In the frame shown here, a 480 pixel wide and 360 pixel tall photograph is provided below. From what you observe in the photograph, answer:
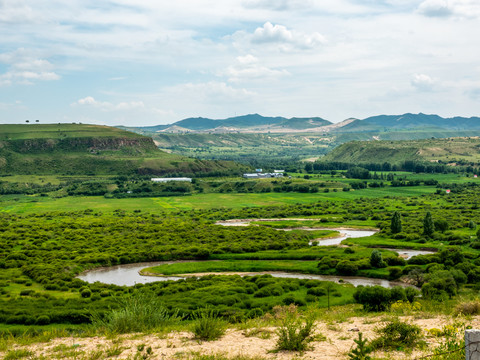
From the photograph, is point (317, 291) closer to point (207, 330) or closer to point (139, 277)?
point (139, 277)

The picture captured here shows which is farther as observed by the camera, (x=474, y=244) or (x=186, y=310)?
(x=474, y=244)

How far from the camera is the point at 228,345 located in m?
24.1

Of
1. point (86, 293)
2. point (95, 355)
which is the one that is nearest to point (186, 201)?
point (86, 293)

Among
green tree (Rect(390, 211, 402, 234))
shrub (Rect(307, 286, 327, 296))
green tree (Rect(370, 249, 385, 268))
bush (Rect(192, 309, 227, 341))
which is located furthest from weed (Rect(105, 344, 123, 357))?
green tree (Rect(390, 211, 402, 234))

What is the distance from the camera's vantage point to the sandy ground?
22.2m

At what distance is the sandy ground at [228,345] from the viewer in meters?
22.2

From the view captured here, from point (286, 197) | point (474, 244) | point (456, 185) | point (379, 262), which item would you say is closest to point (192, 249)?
point (379, 262)

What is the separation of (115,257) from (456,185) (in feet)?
494

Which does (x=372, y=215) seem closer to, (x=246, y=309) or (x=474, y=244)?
(x=474, y=244)

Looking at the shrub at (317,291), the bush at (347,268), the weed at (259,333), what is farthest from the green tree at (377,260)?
the weed at (259,333)

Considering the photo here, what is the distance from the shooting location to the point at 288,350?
22609mm

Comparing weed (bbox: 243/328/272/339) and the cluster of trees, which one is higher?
weed (bbox: 243/328/272/339)

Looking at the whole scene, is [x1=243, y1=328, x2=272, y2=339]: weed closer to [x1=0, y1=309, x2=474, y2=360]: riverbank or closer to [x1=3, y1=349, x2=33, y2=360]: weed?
[x1=0, y1=309, x2=474, y2=360]: riverbank

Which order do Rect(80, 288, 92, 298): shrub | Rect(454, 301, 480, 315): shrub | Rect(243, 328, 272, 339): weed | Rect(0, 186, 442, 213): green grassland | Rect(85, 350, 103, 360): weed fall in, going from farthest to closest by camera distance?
Rect(0, 186, 442, 213): green grassland, Rect(80, 288, 92, 298): shrub, Rect(454, 301, 480, 315): shrub, Rect(243, 328, 272, 339): weed, Rect(85, 350, 103, 360): weed
